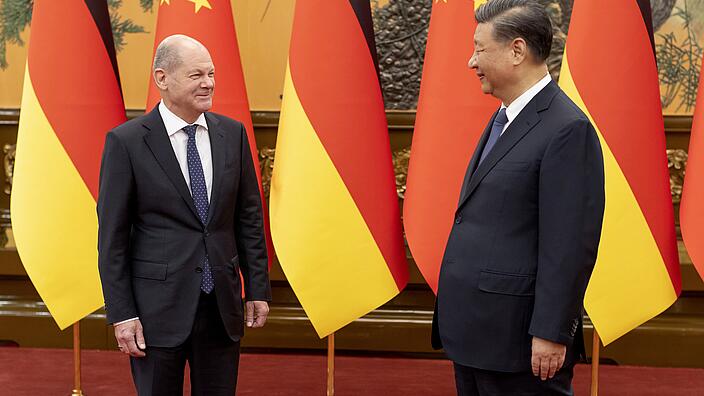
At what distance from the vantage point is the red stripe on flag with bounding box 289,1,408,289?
2.79m

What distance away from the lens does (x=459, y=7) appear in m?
2.70

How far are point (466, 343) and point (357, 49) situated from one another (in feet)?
4.42

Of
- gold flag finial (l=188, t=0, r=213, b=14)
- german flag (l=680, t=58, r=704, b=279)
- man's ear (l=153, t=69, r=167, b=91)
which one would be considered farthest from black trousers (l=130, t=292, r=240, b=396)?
german flag (l=680, t=58, r=704, b=279)

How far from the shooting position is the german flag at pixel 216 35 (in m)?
2.83

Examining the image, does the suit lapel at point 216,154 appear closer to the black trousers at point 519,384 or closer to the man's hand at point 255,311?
the man's hand at point 255,311

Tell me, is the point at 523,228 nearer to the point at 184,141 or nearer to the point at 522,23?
the point at 522,23

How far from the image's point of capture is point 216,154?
2.07 m

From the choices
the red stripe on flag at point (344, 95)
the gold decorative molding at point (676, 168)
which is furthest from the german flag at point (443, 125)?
the gold decorative molding at point (676, 168)

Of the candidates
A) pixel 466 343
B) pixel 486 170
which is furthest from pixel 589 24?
pixel 466 343

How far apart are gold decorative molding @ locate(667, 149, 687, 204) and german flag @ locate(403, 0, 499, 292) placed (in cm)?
146

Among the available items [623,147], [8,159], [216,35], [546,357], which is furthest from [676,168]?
[8,159]

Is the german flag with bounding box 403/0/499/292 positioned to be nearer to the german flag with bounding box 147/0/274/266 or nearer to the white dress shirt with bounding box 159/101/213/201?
the german flag with bounding box 147/0/274/266

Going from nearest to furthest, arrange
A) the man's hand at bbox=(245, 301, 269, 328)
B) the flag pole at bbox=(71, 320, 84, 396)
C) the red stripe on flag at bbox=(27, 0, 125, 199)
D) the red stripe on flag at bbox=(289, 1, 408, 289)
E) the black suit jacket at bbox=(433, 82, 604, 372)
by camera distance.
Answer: the black suit jacket at bbox=(433, 82, 604, 372)
the man's hand at bbox=(245, 301, 269, 328)
the red stripe on flag at bbox=(289, 1, 408, 289)
the red stripe on flag at bbox=(27, 0, 125, 199)
the flag pole at bbox=(71, 320, 84, 396)

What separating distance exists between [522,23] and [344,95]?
1214mm
